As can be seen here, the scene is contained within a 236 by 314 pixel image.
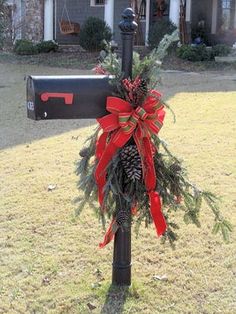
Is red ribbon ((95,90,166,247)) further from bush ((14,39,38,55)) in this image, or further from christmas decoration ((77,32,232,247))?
bush ((14,39,38,55))

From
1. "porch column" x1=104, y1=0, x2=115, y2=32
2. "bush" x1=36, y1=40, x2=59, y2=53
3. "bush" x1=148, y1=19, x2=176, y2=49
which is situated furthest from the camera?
"porch column" x1=104, y1=0, x2=115, y2=32

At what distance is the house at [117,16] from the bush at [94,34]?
6.61 ft

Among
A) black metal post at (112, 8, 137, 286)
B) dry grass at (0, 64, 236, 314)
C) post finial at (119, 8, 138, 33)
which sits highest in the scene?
post finial at (119, 8, 138, 33)

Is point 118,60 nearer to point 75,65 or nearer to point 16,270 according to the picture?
point 16,270

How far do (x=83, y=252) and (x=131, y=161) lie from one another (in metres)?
1.17

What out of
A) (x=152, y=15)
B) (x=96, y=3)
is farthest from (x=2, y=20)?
(x=152, y=15)

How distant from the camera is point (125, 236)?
336cm

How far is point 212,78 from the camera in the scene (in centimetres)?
1409

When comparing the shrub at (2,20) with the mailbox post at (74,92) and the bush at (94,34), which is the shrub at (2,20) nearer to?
the bush at (94,34)

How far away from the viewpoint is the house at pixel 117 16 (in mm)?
20953

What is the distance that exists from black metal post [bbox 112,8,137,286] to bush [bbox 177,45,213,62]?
14137mm

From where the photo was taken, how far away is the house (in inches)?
825

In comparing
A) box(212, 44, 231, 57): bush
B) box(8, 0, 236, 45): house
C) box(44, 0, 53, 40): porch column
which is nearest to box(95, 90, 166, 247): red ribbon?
box(212, 44, 231, 57): bush

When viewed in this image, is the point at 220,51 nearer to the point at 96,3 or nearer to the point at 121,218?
the point at 96,3
